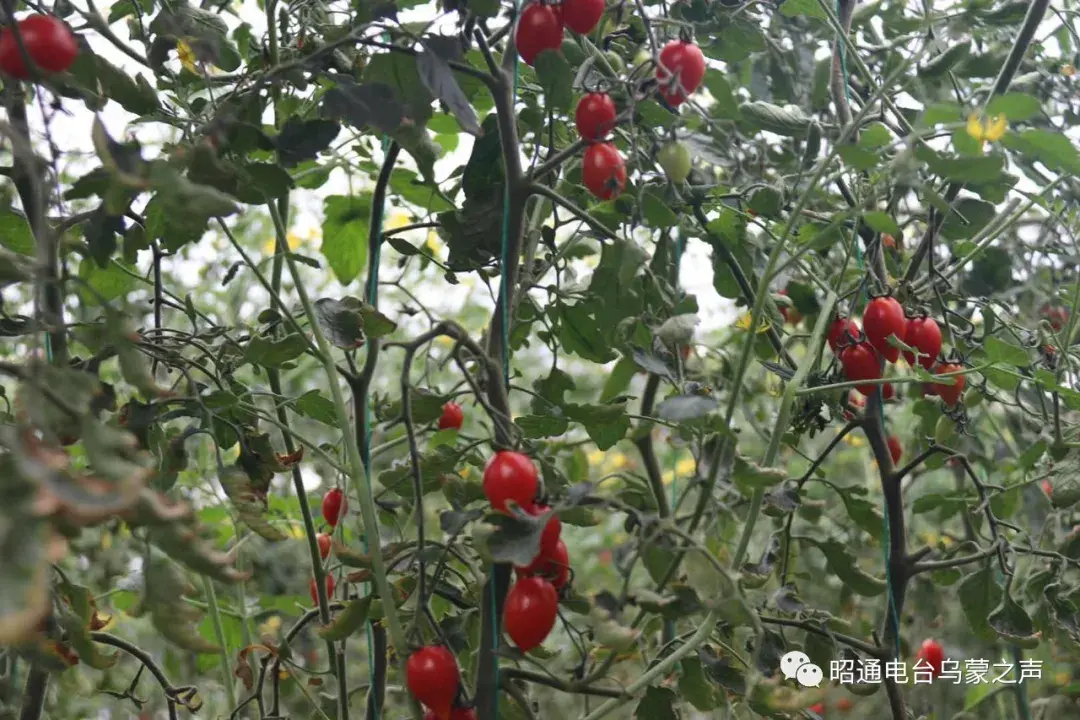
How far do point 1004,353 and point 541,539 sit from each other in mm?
523

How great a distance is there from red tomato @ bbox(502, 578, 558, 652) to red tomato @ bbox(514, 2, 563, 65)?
17.1 inches

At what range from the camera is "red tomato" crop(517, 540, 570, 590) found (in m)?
0.82

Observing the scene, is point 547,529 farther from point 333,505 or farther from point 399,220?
point 399,220

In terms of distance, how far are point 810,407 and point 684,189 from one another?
263 mm

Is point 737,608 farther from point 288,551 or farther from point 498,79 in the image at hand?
point 288,551

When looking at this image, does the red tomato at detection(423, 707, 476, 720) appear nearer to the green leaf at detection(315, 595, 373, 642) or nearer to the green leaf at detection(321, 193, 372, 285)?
the green leaf at detection(315, 595, 373, 642)

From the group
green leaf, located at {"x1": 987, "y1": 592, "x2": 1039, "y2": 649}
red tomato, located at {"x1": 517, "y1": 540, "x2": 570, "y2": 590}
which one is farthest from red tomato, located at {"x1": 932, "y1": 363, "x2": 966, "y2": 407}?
red tomato, located at {"x1": 517, "y1": 540, "x2": 570, "y2": 590}

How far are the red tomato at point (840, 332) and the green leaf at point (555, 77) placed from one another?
14.7 inches

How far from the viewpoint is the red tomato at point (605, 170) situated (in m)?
0.89

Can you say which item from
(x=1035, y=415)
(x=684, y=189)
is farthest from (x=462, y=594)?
(x=1035, y=415)

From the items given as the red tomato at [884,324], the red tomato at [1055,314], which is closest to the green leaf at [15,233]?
the red tomato at [884,324]

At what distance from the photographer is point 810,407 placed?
1093 mm

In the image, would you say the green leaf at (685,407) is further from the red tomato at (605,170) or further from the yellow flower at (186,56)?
the yellow flower at (186,56)

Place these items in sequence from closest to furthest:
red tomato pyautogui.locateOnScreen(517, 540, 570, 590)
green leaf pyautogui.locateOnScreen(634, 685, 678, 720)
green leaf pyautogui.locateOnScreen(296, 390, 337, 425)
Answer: red tomato pyautogui.locateOnScreen(517, 540, 570, 590) → green leaf pyautogui.locateOnScreen(634, 685, 678, 720) → green leaf pyautogui.locateOnScreen(296, 390, 337, 425)
